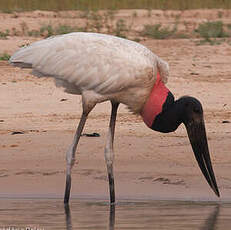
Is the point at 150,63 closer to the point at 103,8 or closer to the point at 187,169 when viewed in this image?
the point at 187,169

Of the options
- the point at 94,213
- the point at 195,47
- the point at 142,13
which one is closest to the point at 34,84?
the point at 195,47

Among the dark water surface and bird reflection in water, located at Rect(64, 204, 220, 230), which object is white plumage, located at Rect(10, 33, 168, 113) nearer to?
bird reflection in water, located at Rect(64, 204, 220, 230)

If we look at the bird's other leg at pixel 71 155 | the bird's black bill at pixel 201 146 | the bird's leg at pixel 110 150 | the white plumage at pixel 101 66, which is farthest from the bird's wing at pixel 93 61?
the bird's black bill at pixel 201 146

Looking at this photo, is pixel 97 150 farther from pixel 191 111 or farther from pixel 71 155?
pixel 191 111

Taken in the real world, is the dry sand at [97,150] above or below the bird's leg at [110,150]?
below

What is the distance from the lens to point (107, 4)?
27.3 meters

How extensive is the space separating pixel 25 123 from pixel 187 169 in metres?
2.68

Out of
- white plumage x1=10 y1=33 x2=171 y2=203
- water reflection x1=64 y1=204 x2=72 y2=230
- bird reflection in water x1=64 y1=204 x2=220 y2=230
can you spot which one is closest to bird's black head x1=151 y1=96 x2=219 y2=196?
white plumage x1=10 y1=33 x2=171 y2=203

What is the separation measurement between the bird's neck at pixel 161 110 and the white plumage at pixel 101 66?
0.22 ft

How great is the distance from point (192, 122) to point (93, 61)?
930 mm

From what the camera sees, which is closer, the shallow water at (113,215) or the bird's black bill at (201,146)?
the shallow water at (113,215)

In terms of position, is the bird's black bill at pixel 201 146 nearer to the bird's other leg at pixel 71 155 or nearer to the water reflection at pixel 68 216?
the bird's other leg at pixel 71 155

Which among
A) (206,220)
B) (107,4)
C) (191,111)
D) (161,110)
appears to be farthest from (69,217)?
(107,4)

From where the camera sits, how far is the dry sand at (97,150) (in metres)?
7.78
